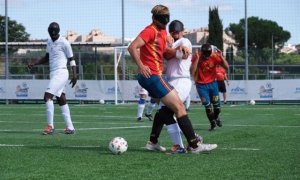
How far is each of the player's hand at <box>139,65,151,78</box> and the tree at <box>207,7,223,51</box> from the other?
31.2 m

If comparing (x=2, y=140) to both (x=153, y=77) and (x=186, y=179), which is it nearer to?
(x=153, y=77)

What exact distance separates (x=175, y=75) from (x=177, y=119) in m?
1.07

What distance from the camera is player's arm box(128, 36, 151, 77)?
928 centimetres

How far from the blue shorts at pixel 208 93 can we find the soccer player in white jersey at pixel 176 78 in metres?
4.29

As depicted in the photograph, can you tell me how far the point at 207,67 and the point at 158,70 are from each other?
5307 mm

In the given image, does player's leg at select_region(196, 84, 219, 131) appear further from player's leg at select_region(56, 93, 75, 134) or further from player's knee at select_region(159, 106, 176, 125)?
player's knee at select_region(159, 106, 176, 125)

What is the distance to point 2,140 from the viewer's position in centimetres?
1172

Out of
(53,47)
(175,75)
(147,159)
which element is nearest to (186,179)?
(147,159)

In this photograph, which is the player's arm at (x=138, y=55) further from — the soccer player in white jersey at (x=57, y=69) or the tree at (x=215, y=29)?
the tree at (x=215, y=29)

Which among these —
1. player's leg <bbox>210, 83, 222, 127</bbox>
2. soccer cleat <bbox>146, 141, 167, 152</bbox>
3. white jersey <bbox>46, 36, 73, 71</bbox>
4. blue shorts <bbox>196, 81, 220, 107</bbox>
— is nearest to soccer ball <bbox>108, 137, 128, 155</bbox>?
soccer cleat <bbox>146, 141, 167, 152</bbox>

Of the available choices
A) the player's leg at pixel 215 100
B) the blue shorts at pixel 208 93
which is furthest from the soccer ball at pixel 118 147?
the player's leg at pixel 215 100

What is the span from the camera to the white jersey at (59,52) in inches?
547

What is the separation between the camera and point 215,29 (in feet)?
136

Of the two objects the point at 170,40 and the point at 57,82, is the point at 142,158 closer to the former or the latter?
the point at 170,40
